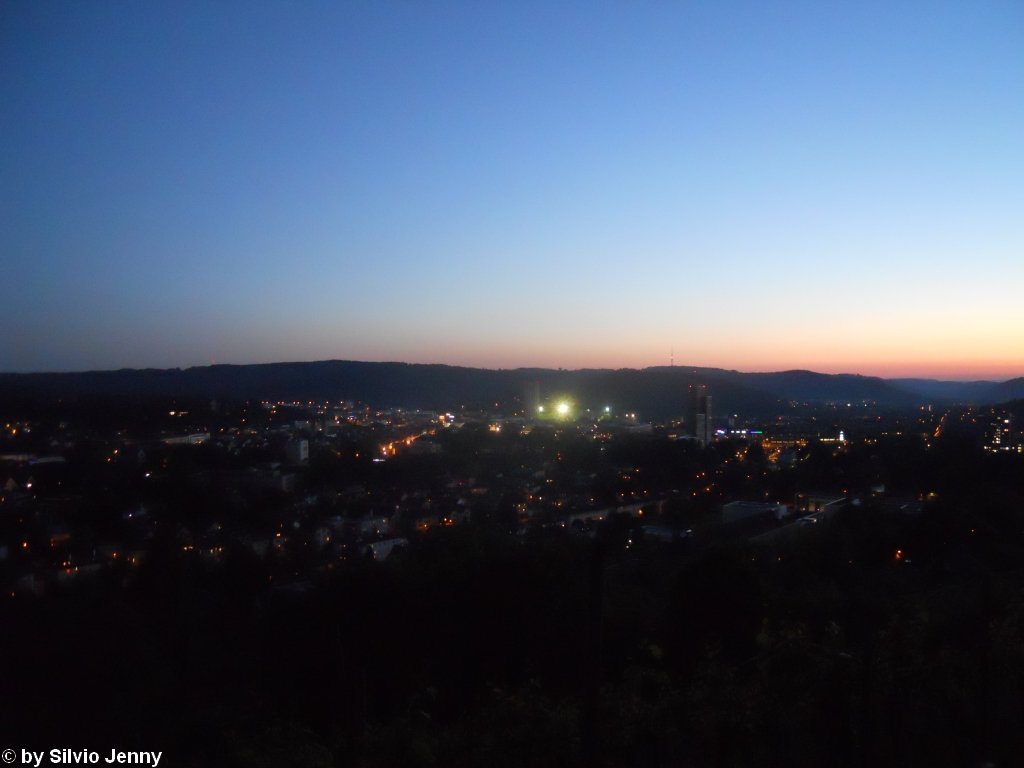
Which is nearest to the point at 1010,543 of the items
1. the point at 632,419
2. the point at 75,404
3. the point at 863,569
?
the point at 863,569

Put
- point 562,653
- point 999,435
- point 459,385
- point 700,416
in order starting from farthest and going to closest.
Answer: point 459,385, point 700,416, point 999,435, point 562,653

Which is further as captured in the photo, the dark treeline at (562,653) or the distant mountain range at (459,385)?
the distant mountain range at (459,385)

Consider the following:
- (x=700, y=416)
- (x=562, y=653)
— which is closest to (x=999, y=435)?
(x=700, y=416)

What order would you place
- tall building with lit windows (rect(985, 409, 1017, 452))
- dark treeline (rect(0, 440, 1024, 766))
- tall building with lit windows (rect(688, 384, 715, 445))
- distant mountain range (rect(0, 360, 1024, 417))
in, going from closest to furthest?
dark treeline (rect(0, 440, 1024, 766)), tall building with lit windows (rect(985, 409, 1017, 452)), tall building with lit windows (rect(688, 384, 715, 445)), distant mountain range (rect(0, 360, 1024, 417))

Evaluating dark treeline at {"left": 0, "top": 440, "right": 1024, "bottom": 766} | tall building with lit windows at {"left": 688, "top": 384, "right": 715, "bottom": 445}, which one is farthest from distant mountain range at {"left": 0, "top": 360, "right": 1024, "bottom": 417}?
dark treeline at {"left": 0, "top": 440, "right": 1024, "bottom": 766}

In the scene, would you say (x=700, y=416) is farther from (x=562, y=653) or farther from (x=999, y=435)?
(x=562, y=653)

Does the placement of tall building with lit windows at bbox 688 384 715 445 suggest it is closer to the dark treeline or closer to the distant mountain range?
the distant mountain range

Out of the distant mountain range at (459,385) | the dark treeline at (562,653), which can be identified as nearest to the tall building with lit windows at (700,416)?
the distant mountain range at (459,385)

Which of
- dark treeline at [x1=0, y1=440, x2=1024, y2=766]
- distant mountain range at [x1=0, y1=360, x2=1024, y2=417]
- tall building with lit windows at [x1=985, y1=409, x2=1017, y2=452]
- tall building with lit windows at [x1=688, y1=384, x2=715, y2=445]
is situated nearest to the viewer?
dark treeline at [x1=0, y1=440, x2=1024, y2=766]

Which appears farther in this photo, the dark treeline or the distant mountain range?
the distant mountain range

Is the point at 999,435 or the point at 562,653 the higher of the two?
the point at 999,435

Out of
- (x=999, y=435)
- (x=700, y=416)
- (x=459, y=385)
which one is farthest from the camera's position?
(x=459, y=385)

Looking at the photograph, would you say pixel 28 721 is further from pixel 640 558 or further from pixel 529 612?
pixel 640 558

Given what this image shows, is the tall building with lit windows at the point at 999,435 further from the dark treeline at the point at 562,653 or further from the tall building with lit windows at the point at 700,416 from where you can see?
the dark treeline at the point at 562,653
